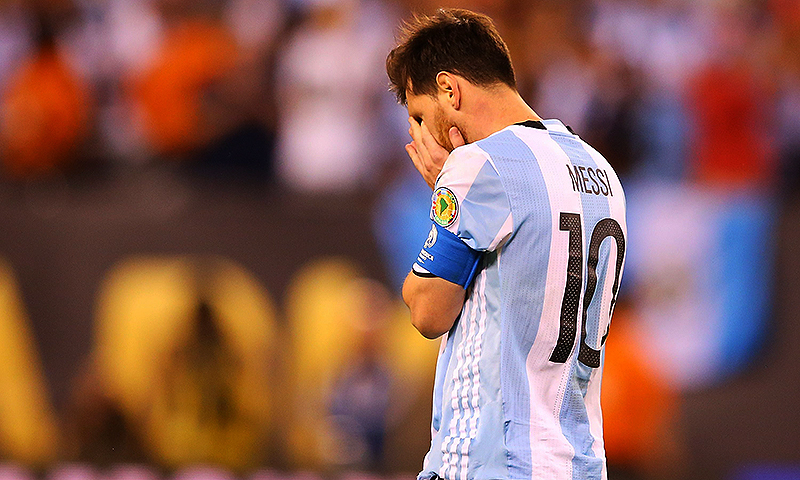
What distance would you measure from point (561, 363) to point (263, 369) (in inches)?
181

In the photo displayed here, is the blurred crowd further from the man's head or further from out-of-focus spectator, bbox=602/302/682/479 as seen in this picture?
the man's head

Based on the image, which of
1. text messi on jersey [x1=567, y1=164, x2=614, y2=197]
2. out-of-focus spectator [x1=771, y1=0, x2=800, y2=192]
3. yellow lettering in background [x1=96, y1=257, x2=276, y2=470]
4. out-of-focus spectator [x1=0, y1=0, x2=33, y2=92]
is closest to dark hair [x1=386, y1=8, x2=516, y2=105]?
text messi on jersey [x1=567, y1=164, x2=614, y2=197]

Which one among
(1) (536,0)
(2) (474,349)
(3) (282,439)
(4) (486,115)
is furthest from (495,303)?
(1) (536,0)

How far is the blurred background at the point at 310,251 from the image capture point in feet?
22.9

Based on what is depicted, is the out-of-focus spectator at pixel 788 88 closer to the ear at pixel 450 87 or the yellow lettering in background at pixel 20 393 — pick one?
the ear at pixel 450 87

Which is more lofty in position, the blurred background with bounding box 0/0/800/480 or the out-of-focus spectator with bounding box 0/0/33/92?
the out-of-focus spectator with bounding box 0/0/33/92

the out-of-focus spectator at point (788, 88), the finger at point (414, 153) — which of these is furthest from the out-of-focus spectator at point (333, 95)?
the finger at point (414, 153)

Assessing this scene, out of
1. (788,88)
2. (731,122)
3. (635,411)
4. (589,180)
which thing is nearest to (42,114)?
(635,411)

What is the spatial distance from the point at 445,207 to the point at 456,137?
28cm

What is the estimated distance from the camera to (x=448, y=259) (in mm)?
2693

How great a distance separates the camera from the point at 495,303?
8.86ft

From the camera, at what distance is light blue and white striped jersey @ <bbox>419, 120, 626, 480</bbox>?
104 inches

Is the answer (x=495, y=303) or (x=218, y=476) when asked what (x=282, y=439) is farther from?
(x=495, y=303)

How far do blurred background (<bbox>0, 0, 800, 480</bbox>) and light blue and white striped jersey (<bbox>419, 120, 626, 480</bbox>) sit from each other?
13.7 feet
